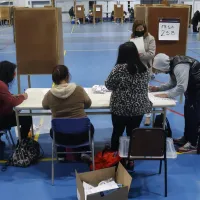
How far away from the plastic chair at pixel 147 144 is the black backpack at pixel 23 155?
1296mm

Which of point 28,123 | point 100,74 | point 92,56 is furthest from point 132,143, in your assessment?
point 92,56

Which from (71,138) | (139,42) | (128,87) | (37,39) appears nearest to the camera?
(128,87)

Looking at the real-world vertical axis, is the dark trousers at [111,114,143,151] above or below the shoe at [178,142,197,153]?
above

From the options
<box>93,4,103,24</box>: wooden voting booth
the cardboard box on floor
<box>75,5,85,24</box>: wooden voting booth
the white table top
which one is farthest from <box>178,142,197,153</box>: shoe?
<box>75,5,85,24</box>: wooden voting booth

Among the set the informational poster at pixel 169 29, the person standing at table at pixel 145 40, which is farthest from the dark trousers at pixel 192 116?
the informational poster at pixel 169 29

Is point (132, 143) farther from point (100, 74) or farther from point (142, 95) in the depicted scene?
point (100, 74)

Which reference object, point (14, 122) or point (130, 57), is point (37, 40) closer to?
point (14, 122)

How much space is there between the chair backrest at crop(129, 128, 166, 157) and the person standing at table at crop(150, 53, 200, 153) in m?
0.80

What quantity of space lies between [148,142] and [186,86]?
909 mm

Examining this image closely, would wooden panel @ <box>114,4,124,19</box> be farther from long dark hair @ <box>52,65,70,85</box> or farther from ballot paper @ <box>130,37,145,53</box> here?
long dark hair @ <box>52,65,70,85</box>

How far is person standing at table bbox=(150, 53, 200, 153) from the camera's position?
3283 mm

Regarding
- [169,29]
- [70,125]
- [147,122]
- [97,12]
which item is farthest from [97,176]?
[97,12]

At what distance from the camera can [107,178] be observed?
117 inches

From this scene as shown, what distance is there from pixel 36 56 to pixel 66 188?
197cm
